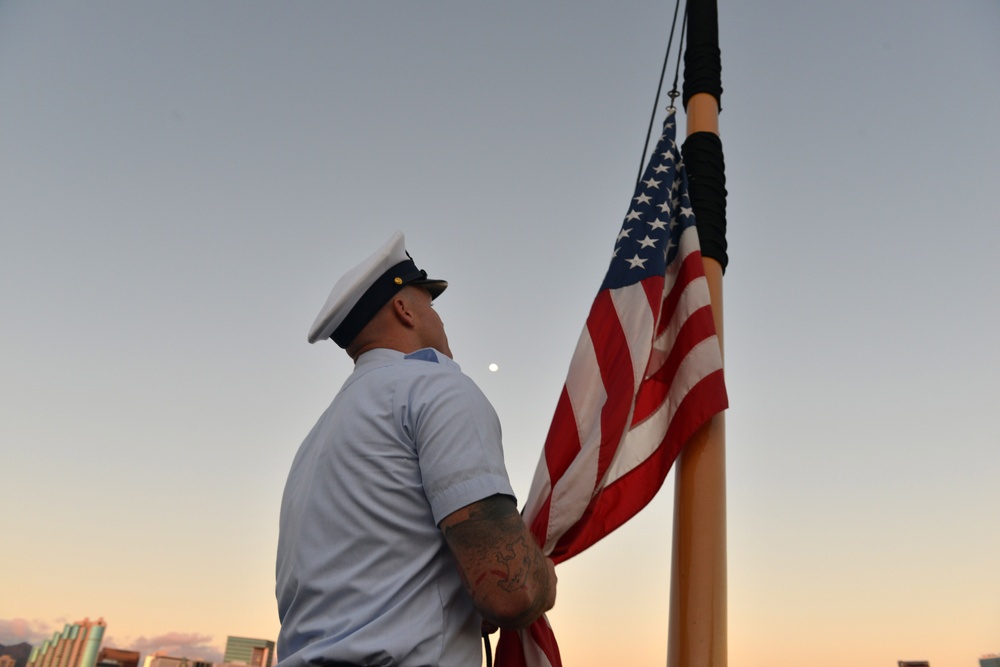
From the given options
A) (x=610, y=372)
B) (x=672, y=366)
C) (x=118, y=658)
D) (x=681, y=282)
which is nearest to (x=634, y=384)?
(x=610, y=372)

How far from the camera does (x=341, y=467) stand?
1964 mm

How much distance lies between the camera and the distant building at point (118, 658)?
117875 mm

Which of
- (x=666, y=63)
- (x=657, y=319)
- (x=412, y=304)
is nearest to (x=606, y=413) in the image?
(x=657, y=319)

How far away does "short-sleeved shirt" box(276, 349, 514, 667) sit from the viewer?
178 centimetres

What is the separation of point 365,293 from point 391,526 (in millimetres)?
837

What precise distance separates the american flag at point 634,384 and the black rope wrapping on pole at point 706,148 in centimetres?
9

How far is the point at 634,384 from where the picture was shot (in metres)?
3.22

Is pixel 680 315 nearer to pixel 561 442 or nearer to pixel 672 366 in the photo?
pixel 672 366

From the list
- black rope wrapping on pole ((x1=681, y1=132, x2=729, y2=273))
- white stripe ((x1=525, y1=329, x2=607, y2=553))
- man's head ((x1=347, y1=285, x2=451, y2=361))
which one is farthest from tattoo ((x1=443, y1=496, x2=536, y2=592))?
black rope wrapping on pole ((x1=681, y1=132, x2=729, y2=273))

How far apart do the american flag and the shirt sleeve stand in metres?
1.13

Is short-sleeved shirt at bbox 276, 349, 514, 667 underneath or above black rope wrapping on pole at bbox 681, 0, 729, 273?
underneath

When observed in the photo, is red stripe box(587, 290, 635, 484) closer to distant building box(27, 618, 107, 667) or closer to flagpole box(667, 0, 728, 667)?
flagpole box(667, 0, 728, 667)

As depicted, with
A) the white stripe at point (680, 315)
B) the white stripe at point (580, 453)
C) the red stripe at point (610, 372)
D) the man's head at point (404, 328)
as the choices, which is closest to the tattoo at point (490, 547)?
the man's head at point (404, 328)

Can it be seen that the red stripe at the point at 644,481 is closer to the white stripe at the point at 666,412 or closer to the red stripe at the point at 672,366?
the white stripe at the point at 666,412
